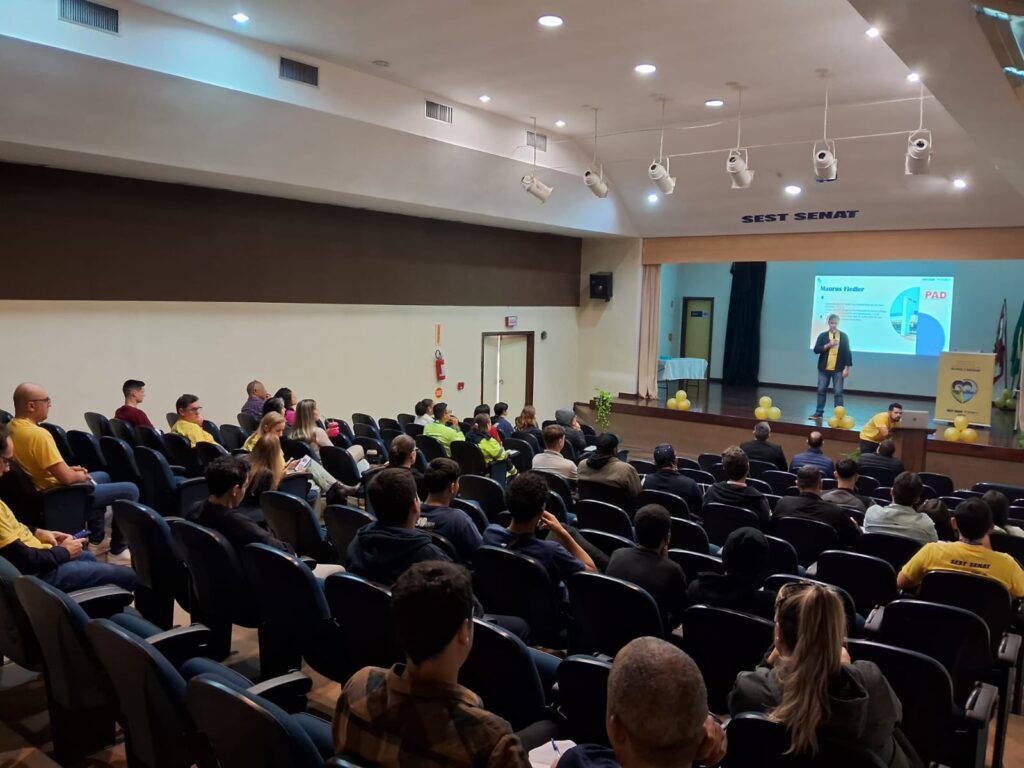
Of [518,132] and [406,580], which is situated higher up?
[518,132]

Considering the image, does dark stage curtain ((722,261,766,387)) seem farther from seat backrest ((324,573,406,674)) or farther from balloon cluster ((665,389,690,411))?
seat backrest ((324,573,406,674))

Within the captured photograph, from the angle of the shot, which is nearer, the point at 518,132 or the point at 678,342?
the point at 518,132

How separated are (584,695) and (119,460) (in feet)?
15.7

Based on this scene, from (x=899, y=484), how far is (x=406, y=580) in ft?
13.2

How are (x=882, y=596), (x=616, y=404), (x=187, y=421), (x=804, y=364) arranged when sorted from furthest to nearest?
(x=804, y=364), (x=616, y=404), (x=187, y=421), (x=882, y=596)

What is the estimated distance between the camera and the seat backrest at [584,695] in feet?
7.89

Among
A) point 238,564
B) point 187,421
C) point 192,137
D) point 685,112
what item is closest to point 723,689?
point 238,564

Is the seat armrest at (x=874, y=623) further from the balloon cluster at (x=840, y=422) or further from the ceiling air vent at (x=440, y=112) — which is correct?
the balloon cluster at (x=840, y=422)

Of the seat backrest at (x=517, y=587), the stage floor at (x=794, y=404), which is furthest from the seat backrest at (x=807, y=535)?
the stage floor at (x=794, y=404)

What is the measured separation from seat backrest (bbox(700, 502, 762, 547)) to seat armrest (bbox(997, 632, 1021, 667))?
1737 millimetres

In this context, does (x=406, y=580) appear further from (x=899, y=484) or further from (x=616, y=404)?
(x=616, y=404)

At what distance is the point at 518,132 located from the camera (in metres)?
10.8

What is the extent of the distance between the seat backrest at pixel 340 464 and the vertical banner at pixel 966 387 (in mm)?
9733

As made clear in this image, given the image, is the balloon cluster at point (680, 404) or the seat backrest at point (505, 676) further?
the balloon cluster at point (680, 404)
